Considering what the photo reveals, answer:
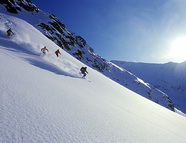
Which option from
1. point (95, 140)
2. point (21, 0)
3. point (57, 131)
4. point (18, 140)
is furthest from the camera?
point (21, 0)

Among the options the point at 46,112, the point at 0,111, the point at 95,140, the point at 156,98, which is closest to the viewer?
the point at 0,111

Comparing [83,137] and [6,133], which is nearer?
[6,133]

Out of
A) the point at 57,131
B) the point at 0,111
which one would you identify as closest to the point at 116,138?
the point at 57,131

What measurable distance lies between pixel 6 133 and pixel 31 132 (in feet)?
0.81

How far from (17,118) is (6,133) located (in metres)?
0.30

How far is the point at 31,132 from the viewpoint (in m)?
1.18

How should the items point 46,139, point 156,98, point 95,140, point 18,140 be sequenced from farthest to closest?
point 156,98, point 95,140, point 46,139, point 18,140

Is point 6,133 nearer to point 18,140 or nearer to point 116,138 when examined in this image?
point 18,140

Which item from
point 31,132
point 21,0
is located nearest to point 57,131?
point 31,132

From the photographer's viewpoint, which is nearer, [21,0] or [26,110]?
[26,110]

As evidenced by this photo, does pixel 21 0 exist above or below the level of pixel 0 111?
above

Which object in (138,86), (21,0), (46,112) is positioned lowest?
(46,112)

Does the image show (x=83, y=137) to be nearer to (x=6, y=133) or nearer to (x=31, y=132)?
(x=31, y=132)

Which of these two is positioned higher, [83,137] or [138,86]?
[138,86]
